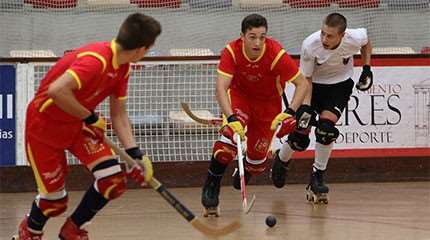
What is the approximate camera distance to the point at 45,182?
16.7 ft

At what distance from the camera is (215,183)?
23.2ft

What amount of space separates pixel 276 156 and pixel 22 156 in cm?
215

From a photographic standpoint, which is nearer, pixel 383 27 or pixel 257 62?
pixel 257 62

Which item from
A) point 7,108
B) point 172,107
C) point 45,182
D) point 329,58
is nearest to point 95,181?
point 45,182

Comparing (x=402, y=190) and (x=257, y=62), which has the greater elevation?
(x=257, y=62)

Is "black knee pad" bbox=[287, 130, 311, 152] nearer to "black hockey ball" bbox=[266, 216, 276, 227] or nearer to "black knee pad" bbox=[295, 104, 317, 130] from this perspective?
"black knee pad" bbox=[295, 104, 317, 130]

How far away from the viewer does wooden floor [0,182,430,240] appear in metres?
6.12

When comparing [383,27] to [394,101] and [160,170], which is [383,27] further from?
[160,170]

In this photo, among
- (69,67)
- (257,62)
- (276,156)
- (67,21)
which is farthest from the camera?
(67,21)

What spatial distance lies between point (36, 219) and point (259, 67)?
2230 millimetres

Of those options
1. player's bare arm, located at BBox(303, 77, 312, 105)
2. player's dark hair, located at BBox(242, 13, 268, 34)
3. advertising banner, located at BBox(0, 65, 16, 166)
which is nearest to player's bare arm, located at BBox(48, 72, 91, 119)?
player's dark hair, located at BBox(242, 13, 268, 34)

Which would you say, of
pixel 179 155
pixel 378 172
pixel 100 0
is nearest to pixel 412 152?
pixel 378 172

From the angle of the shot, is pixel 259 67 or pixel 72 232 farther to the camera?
pixel 259 67

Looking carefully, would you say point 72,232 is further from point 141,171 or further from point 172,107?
point 172,107
